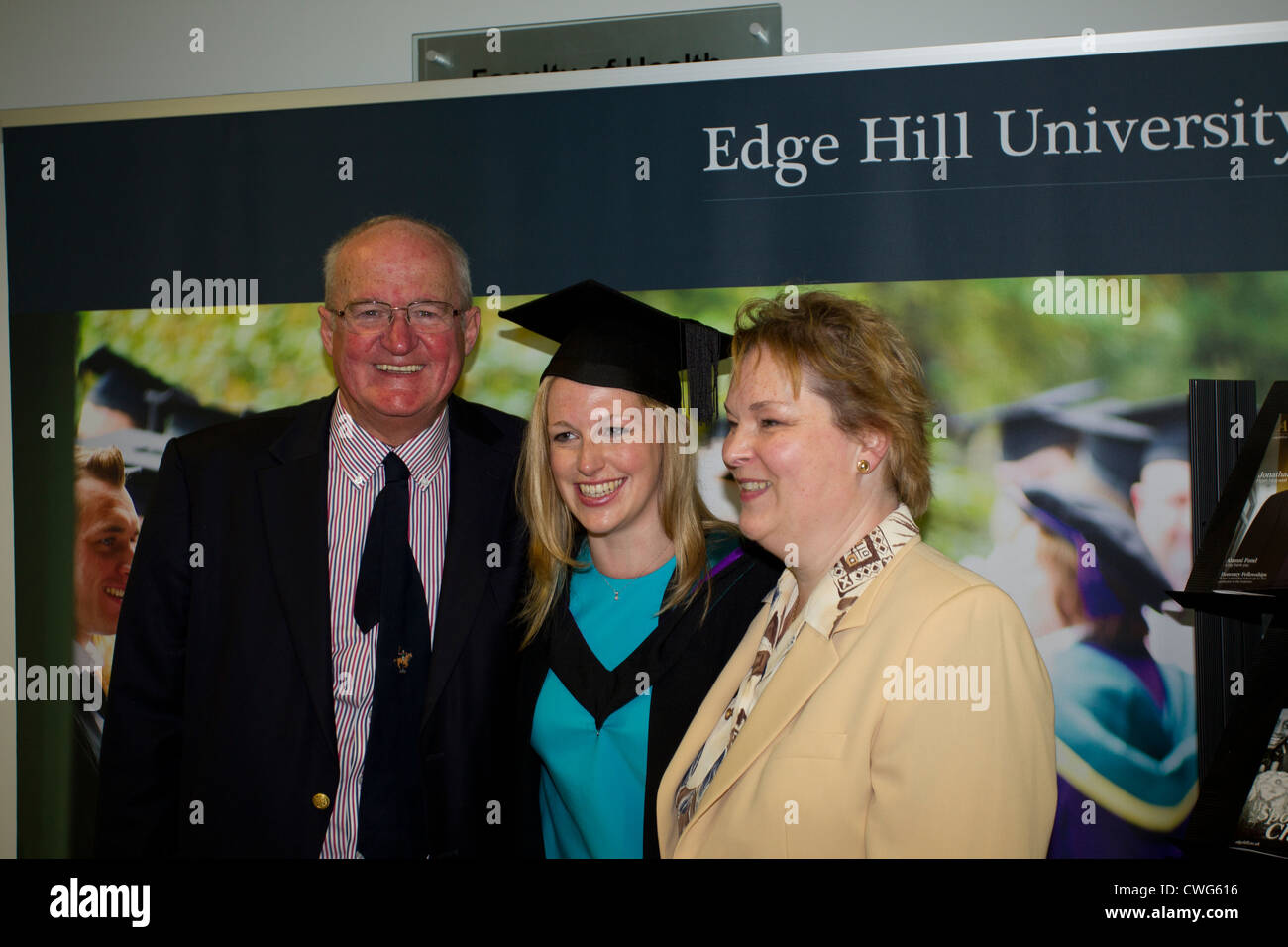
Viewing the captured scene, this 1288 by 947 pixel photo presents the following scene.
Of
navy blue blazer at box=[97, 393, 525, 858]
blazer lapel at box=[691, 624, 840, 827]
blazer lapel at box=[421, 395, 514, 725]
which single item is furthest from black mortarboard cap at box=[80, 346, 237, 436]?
blazer lapel at box=[691, 624, 840, 827]

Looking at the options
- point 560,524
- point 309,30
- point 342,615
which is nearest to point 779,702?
point 560,524

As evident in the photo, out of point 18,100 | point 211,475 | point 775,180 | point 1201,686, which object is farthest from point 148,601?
point 1201,686

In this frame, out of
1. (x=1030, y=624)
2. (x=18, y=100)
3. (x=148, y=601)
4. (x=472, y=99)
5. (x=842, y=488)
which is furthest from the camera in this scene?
(x=18, y=100)

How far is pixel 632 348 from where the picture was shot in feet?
6.82

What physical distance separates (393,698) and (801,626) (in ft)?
3.06

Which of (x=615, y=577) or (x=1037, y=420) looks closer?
(x=615, y=577)

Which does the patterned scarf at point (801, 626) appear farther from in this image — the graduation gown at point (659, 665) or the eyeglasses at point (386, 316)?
the eyeglasses at point (386, 316)

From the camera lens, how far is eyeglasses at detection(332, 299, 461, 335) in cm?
213

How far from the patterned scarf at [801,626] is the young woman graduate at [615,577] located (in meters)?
0.15

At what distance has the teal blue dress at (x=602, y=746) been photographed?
6.30 feet

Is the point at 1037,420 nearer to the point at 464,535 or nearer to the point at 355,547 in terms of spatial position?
the point at 464,535

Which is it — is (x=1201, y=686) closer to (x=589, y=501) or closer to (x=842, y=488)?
(x=842, y=488)
